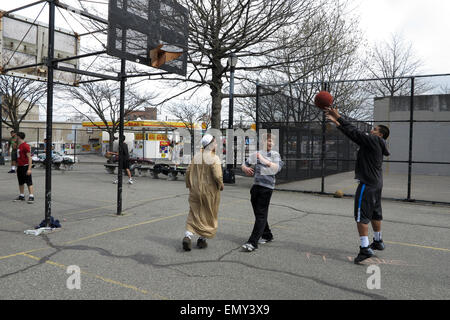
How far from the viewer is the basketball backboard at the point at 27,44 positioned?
27.2 feet

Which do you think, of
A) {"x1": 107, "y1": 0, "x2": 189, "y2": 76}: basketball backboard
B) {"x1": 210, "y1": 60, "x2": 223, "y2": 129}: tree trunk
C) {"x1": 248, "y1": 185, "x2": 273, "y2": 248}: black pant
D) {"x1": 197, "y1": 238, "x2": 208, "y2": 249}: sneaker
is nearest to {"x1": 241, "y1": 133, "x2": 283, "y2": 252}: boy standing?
{"x1": 248, "y1": 185, "x2": 273, "y2": 248}: black pant

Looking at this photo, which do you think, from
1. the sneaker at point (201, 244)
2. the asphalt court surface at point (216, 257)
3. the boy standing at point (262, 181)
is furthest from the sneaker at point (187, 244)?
the boy standing at point (262, 181)

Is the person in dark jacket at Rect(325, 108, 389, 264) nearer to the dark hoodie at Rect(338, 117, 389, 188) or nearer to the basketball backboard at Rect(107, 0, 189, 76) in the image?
the dark hoodie at Rect(338, 117, 389, 188)

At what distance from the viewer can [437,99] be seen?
19.9m

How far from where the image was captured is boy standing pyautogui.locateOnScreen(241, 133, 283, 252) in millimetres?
5242

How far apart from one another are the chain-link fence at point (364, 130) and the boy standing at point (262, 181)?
20.9 feet

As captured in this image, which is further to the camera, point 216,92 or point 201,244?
point 216,92

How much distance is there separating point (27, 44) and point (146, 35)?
3.64 meters

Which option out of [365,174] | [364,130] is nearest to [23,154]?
[365,174]

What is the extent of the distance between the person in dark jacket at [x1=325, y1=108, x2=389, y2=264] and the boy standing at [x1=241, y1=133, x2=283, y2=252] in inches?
42.4

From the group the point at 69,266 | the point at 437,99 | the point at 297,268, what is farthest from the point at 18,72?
the point at 437,99

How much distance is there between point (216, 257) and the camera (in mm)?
4930

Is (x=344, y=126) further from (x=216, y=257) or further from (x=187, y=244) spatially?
(x=187, y=244)
